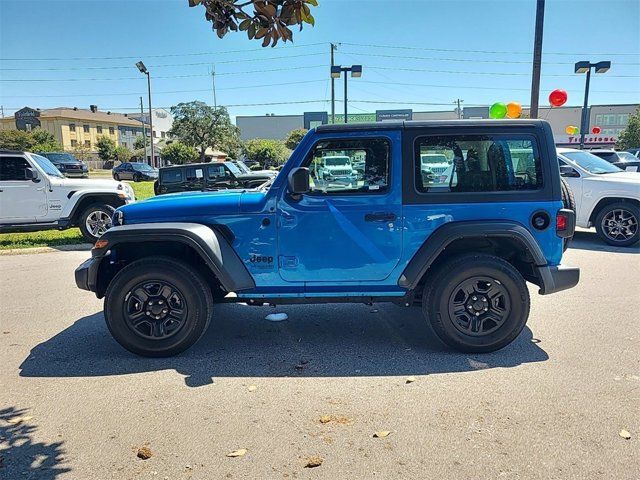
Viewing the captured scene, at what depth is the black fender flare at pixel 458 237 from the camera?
4.02 meters

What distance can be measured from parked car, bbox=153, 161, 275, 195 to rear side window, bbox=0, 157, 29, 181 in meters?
6.54

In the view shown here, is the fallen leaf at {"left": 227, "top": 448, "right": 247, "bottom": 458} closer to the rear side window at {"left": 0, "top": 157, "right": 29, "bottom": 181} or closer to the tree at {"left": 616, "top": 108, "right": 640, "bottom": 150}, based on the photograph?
the rear side window at {"left": 0, "top": 157, "right": 29, "bottom": 181}

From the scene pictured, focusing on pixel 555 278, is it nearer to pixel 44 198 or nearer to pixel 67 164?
pixel 44 198

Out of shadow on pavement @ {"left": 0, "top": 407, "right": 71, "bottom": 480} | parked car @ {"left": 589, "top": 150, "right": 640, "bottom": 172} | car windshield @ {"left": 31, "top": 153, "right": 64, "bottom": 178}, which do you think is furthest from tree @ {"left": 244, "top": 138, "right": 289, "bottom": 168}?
shadow on pavement @ {"left": 0, "top": 407, "right": 71, "bottom": 480}

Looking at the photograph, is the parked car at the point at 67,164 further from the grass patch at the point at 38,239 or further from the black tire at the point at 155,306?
the black tire at the point at 155,306

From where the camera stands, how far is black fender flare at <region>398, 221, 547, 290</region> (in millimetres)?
4023

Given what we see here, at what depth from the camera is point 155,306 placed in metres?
4.16

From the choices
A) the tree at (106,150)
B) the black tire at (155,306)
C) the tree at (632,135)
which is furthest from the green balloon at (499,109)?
the tree at (106,150)

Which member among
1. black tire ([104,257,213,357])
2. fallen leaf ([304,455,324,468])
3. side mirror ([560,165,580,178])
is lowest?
fallen leaf ([304,455,324,468])

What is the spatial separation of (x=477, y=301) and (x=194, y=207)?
2.58m

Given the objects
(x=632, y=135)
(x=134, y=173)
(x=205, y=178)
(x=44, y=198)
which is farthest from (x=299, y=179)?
(x=632, y=135)

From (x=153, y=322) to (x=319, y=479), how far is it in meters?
2.21

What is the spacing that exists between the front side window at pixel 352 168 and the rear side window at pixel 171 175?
44.0ft

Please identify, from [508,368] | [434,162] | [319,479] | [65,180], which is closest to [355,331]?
[508,368]
